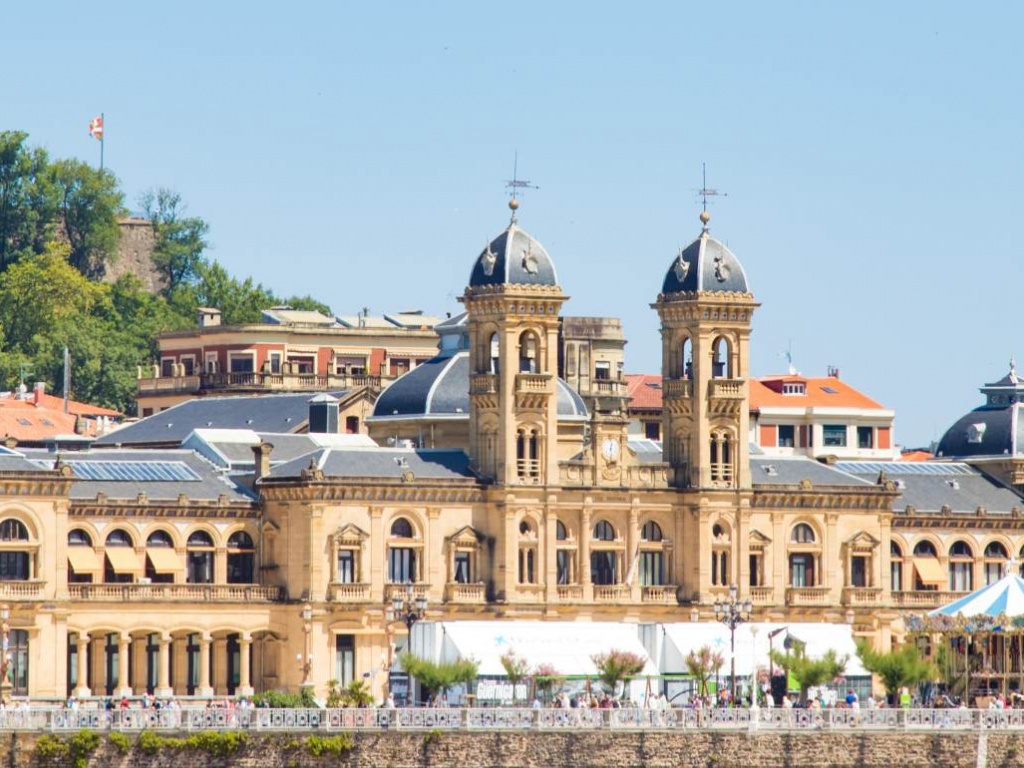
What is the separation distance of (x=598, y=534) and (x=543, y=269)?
10.6 metres

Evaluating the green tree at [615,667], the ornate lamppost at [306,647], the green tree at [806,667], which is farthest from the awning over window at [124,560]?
the green tree at [806,667]

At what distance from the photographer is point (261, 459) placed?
496 feet

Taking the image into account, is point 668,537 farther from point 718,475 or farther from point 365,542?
point 365,542

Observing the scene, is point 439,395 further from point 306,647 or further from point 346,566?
point 306,647

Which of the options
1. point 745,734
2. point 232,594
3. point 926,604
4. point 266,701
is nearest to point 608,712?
point 745,734

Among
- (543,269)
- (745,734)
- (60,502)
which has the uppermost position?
(543,269)

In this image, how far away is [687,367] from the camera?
158m

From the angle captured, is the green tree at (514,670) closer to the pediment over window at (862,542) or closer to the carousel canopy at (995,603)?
the carousel canopy at (995,603)

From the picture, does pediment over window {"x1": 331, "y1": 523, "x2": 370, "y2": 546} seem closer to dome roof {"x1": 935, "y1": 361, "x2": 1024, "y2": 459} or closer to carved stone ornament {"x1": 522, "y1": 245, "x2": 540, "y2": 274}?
carved stone ornament {"x1": 522, "y1": 245, "x2": 540, "y2": 274}

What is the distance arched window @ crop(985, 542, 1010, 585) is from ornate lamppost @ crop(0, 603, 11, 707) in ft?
149

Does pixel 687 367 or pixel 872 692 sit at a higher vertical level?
pixel 687 367

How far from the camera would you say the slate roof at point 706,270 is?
513 feet

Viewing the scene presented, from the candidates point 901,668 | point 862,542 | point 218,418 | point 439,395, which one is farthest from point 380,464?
point 218,418

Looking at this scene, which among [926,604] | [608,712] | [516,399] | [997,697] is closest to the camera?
[608,712]
